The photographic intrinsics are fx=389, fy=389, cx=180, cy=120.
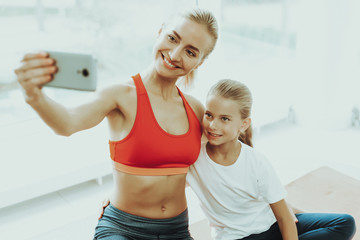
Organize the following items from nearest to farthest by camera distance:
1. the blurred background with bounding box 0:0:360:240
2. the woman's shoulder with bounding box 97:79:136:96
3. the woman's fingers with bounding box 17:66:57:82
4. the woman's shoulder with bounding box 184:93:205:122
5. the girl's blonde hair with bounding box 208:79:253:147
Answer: the woman's fingers with bounding box 17:66:57:82
the woman's shoulder with bounding box 97:79:136:96
the girl's blonde hair with bounding box 208:79:253:147
the woman's shoulder with bounding box 184:93:205:122
the blurred background with bounding box 0:0:360:240

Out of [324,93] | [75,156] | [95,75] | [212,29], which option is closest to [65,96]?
[75,156]

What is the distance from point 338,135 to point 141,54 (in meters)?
1.88

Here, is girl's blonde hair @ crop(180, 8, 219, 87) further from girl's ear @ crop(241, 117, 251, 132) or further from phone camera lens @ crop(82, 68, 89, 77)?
phone camera lens @ crop(82, 68, 89, 77)

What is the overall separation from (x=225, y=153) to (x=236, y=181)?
118 mm

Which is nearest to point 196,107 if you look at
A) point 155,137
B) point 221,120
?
point 221,120

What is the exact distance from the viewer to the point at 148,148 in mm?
1359

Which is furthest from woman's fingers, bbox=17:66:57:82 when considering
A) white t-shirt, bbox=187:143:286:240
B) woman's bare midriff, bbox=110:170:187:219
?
white t-shirt, bbox=187:143:286:240

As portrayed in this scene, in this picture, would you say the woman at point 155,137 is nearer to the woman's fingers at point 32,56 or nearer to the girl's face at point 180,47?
the girl's face at point 180,47

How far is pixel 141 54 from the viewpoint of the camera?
8.92 ft

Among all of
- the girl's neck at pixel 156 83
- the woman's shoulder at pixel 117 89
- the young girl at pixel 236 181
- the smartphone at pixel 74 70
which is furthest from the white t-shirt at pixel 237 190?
the smartphone at pixel 74 70

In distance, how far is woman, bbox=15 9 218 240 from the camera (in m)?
1.36

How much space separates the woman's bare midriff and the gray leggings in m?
0.02

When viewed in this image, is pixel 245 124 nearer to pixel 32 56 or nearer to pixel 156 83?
pixel 156 83

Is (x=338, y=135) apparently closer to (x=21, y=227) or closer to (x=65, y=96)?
(x=65, y=96)
